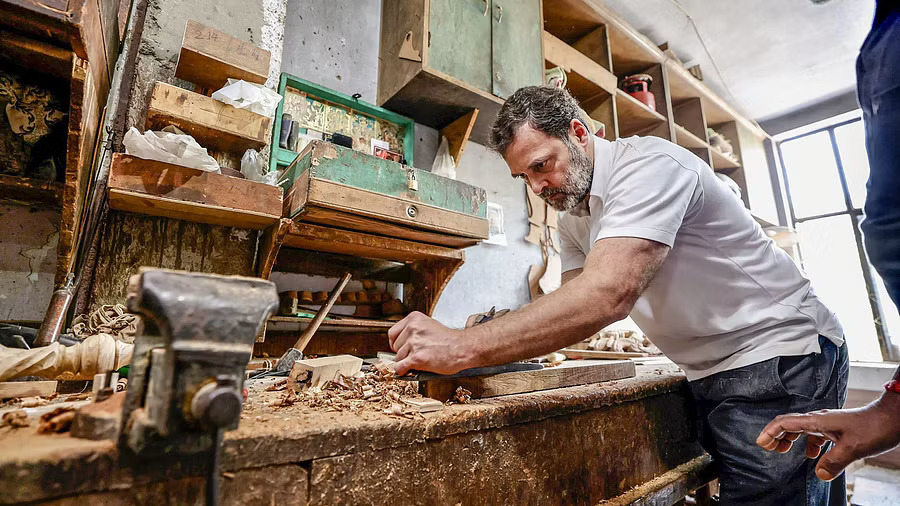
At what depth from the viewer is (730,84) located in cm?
472

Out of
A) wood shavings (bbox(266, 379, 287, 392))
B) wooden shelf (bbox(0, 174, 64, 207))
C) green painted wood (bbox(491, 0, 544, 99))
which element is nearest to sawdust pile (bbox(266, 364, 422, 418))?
wood shavings (bbox(266, 379, 287, 392))

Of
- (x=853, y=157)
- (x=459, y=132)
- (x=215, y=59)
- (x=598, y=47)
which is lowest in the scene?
(x=215, y=59)

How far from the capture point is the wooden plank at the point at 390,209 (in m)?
1.50

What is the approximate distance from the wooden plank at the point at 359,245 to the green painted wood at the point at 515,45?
1.05m

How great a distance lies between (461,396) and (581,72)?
9.62 feet

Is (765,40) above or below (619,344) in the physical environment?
above

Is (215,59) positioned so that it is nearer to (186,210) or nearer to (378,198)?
(186,210)

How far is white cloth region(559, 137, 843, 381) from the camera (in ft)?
3.96

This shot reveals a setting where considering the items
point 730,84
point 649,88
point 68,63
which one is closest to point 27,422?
point 68,63

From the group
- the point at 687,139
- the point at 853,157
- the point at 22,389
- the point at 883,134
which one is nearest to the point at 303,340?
the point at 22,389

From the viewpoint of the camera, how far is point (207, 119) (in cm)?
155

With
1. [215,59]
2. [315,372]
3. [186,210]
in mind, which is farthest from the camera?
[215,59]

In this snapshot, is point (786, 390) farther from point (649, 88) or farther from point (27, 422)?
point (649, 88)

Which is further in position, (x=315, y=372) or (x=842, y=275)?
(x=842, y=275)
